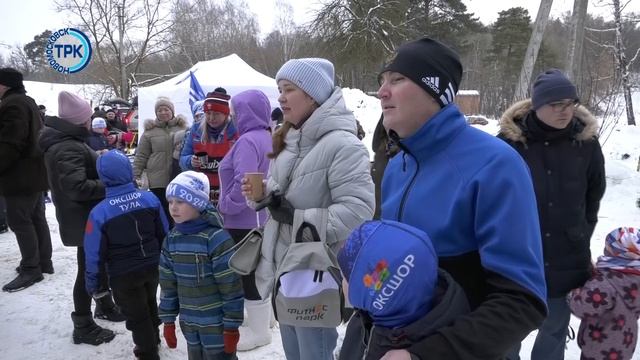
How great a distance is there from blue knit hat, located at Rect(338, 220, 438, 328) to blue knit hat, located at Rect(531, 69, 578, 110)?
195cm

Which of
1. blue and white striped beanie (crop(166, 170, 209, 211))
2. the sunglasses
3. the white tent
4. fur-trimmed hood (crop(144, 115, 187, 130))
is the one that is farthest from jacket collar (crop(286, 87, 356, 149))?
the white tent

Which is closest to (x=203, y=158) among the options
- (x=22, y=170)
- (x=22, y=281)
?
(x=22, y=170)

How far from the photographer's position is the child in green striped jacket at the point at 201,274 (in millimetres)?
2789

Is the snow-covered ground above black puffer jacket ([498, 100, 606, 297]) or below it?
below

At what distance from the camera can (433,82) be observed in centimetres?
134

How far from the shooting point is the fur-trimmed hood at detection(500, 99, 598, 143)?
2680 mm

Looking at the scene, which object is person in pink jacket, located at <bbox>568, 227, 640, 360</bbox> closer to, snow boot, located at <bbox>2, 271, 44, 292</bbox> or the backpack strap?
the backpack strap

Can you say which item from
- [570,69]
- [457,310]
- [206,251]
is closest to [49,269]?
[206,251]

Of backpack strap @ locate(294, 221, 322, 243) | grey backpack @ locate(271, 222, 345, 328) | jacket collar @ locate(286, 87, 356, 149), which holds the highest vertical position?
jacket collar @ locate(286, 87, 356, 149)

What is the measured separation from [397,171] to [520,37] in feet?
107

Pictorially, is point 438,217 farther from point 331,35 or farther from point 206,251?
point 331,35

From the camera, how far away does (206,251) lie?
2.80 metres

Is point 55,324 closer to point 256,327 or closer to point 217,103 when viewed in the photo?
point 256,327

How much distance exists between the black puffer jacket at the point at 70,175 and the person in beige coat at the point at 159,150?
136 centimetres
